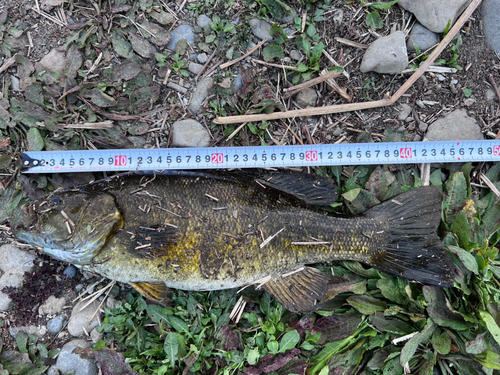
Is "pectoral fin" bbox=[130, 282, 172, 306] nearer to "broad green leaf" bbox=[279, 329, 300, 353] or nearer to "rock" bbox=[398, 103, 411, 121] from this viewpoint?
"broad green leaf" bbox=[279, 329, 300, 353]

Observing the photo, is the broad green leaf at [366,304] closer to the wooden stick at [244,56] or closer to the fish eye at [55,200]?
the wooden stick at [244,56]

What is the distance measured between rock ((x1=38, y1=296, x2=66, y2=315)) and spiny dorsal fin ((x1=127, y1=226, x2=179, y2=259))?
48.5 inches

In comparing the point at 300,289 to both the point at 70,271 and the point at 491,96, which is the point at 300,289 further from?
the point at 491,96

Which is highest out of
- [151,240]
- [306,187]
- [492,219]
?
[306,187]

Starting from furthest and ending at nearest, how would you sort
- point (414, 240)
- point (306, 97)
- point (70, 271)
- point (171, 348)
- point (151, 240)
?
1. point (306, 97)
2. point (70, 271)
3. point (414, 240)
4. point (171, 348)
5. point (151, 240)

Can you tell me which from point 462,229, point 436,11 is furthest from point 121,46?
point 462,229

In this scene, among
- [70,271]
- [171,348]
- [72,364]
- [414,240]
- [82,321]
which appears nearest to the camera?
[171,348]

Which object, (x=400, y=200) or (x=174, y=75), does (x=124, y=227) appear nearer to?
(x=174, y=75)

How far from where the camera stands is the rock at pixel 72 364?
3619mm

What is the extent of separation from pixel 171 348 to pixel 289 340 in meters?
1.16

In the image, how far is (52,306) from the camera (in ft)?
12.5

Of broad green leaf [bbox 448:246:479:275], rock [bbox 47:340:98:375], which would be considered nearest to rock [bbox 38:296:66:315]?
rock [bbox 47:340:98:375]

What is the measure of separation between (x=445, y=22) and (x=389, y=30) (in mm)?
576

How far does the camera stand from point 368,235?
140 inches
